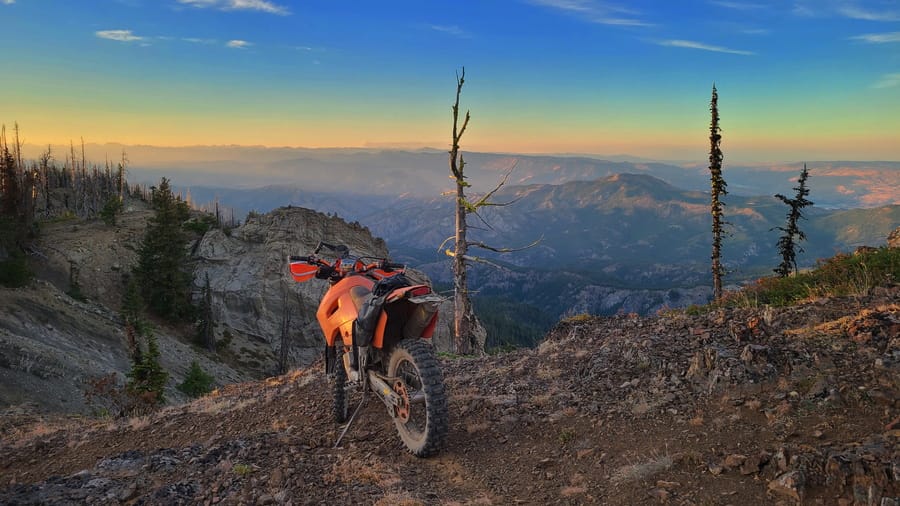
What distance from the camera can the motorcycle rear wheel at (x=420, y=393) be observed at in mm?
5910

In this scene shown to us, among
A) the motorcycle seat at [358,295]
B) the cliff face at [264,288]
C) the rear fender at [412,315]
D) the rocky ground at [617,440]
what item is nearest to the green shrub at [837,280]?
the rocky ground at [617,440]

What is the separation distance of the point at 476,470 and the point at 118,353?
3185cm

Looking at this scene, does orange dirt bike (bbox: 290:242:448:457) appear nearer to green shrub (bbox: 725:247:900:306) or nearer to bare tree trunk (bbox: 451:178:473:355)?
green shrub (bbox: 725:247:900:306)

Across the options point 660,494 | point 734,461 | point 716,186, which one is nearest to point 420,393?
point 660,494

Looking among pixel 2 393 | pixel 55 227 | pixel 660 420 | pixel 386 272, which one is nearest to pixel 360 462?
pixel 386 272

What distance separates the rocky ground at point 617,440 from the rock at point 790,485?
0.01 metres

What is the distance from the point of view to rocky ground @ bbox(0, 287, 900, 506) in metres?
4.62

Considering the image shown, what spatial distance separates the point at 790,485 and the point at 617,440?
1.95 meters

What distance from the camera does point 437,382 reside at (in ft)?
19.4

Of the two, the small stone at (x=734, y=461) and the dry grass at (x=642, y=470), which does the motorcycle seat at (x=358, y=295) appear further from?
the small stone at (x=734, y=461)

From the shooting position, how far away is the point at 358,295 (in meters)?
7.15

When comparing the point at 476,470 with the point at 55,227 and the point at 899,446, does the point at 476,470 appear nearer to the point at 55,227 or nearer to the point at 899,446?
the point at 899,446

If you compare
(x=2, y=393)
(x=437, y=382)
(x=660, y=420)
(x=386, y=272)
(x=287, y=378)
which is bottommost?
(x=2, y=393)

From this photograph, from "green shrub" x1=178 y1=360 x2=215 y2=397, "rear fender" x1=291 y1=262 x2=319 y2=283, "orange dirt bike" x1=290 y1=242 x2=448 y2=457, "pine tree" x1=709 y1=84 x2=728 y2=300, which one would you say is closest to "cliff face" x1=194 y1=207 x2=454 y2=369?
"green shrub" x1=178 y1=360 x2=215 y2=397
